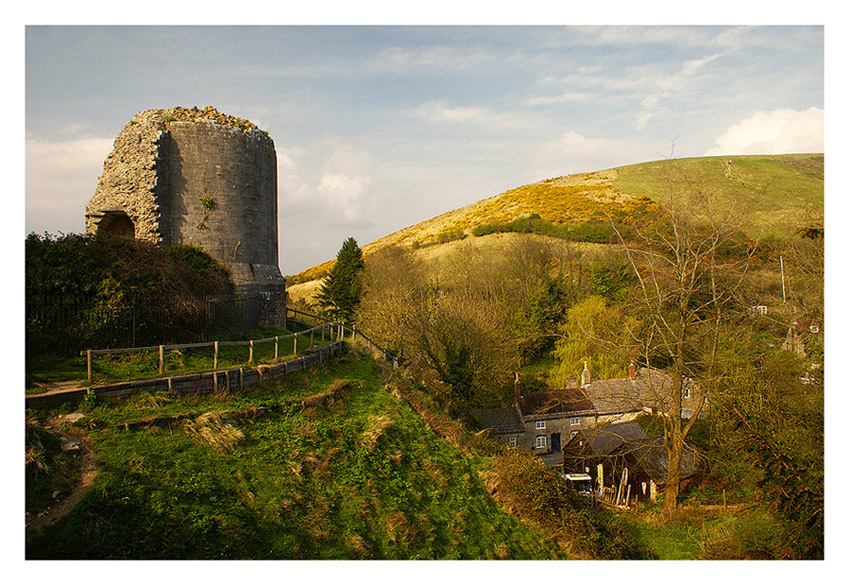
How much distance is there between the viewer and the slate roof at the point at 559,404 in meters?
31.8

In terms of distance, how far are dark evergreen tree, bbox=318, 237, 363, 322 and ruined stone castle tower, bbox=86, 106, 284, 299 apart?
2352 centimetres

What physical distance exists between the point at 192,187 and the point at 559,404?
24.3m

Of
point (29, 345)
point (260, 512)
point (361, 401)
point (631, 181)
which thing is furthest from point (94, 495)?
point (631, 181)

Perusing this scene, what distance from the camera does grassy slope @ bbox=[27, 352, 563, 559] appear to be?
7.23 meters

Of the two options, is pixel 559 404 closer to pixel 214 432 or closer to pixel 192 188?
pixel 192 188

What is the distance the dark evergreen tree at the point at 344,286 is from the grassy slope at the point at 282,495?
100ft

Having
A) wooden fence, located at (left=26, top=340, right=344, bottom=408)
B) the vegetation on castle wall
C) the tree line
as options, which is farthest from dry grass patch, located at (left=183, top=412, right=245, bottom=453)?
the tree line

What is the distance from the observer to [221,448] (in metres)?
9.69

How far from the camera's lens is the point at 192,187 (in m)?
18.4

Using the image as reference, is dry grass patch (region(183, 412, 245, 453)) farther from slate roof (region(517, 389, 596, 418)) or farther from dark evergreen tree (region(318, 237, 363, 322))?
dark evergreen tree (region(318, 237, 363, 322))

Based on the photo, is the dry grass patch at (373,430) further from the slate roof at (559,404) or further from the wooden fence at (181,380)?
the slate roof at (559,404)

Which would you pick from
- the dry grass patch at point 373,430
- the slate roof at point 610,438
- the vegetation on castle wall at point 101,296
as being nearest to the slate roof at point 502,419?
the slate roof at point 610,438
